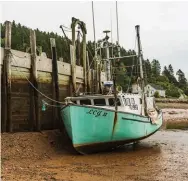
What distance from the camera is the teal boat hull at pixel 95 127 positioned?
1370cm

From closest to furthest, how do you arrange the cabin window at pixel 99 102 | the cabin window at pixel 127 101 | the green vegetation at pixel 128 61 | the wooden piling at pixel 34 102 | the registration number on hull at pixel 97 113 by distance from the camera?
1. the registration number on hull at pixel 97 113
2. the wooden piling at pixel 34 102
3. the cabin window at pixel 99 102
4. the cabin window at pixel 127 101
5. the green vegetation at pixel 128 61

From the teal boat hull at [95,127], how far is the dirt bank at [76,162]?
488 millimetres

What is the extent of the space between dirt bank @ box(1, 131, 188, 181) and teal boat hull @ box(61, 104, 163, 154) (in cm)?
49

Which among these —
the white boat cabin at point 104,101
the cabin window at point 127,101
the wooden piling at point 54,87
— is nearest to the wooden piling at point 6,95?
the white boat cabin at point 104,101

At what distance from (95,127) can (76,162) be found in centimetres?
193

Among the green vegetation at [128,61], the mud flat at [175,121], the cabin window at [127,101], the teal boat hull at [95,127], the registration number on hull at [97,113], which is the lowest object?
the mud flat at [175,121]

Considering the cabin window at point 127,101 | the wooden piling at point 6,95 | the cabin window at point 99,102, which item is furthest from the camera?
the cabin window at point 127,101

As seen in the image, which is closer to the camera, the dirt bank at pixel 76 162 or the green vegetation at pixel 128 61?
the dirt bank at pixel 76 162

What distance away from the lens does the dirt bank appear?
1028 centimetres

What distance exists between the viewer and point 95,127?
14008mm

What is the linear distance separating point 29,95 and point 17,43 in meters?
69.4

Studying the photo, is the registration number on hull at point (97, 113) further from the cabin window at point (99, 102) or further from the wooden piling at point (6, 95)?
the wooden piling at point (6, 95)

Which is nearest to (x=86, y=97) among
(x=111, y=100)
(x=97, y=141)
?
(x=111, y=100)

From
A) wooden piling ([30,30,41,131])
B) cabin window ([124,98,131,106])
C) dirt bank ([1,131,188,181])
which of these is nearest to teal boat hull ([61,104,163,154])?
dirt bank ([1,131,188,181])
